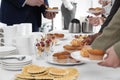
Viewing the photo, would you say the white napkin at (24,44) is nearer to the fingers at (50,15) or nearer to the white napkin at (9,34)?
the white napkin at (9,34)

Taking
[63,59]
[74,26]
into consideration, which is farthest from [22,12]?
[63,59]

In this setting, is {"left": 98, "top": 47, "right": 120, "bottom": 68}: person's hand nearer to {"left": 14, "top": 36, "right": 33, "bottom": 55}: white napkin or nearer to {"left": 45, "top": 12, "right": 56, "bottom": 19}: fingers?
{"left": 14, "top": 36, "right": 33, "bottom": 55}: white napkin

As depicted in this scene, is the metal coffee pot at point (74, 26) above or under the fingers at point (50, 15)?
under

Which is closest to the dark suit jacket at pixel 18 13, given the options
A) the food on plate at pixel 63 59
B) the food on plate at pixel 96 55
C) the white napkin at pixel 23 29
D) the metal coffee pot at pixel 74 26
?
the metal coffee pot at pixel 74 26

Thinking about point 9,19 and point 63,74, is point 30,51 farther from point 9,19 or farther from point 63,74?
point 9,19

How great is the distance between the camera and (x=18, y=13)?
7.89 feet

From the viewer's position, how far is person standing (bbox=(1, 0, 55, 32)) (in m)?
2.32

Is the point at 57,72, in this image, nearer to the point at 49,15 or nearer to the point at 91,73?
the point at 91,73

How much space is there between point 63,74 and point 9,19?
156 cm

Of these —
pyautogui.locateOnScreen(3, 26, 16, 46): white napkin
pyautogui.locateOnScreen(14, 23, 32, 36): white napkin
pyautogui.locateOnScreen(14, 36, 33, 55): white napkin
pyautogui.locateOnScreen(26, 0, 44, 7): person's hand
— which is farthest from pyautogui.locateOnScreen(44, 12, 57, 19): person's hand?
pyautogui.locateOnScreen(14, 36, 33, 55): white napkin

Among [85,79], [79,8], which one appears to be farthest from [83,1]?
[85,79]

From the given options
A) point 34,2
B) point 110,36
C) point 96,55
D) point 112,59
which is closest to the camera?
point 112,59

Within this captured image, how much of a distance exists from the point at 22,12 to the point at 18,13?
0.13 ft

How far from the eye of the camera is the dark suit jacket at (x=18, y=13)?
2.36m
